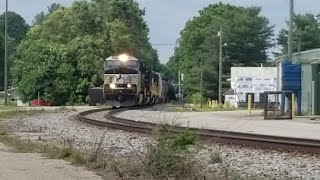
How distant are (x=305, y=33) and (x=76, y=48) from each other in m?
48.7

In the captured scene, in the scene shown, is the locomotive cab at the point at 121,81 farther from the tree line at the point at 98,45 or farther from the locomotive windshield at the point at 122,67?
the tree line at the point at 98,45

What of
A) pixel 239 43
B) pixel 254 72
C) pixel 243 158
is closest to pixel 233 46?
pixel 239 43

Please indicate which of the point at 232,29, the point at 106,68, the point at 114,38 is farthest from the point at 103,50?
the point at 232,29

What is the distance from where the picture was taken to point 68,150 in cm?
1625

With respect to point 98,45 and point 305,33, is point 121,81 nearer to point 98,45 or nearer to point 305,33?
point 98,45

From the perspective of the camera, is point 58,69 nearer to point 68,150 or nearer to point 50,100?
point 50,100

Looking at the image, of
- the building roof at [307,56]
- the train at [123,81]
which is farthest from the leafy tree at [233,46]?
the building roof at [307,56]

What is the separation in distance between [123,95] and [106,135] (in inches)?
1129

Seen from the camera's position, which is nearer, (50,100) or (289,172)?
(289,172)

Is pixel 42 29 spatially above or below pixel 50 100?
above

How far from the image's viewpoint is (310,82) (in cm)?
4588

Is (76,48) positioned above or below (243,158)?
above

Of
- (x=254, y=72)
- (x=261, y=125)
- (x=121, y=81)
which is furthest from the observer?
(x=254, y=72)

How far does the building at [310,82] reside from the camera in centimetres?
4450
